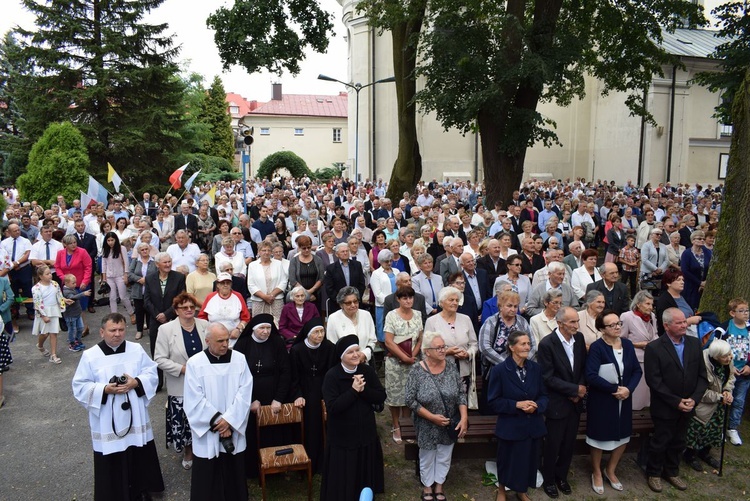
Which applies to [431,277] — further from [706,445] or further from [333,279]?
[706,445]

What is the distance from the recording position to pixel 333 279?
28.3ft

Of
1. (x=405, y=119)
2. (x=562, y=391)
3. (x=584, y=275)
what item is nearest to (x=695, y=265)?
(x=584, y=275)

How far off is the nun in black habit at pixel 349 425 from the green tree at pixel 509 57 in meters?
10.6

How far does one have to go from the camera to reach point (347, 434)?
201 inches

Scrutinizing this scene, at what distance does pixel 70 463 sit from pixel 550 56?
44.7 feet

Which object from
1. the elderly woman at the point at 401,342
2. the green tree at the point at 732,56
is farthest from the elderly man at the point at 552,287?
the green tree at the point at 732,56

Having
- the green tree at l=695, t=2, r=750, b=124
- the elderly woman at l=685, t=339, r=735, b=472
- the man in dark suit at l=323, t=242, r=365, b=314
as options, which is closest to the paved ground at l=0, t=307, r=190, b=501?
the man in dark suit at l=323, t=242, r=365, b=314

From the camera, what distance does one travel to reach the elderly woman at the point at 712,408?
19.5ft

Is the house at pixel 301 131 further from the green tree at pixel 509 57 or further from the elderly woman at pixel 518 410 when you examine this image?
the elderly woman at pixel 518 410

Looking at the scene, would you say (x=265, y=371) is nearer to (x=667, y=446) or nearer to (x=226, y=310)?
(x=226, y=310)

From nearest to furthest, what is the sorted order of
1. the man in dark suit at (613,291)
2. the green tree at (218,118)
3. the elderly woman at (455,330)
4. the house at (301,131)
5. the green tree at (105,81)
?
the elderly woman at (455,330), the man in dark suit at (613,291), the green tree at (105,81), the green tree at (218,118), the house at (301,131)

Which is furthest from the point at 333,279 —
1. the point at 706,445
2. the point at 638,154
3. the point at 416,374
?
the point at 638,154

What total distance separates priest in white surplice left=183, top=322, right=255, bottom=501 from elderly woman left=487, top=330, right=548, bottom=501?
7.50 ft

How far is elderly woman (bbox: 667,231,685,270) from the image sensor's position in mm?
10406
